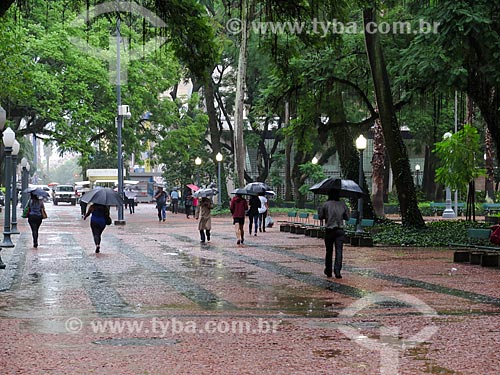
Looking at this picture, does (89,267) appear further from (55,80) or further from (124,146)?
(124,146)

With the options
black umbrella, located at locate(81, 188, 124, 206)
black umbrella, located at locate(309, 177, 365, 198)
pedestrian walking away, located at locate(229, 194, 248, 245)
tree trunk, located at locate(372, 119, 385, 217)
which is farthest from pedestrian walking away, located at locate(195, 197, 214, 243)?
tree trunk, located at locate(372, 119, 385, 217)

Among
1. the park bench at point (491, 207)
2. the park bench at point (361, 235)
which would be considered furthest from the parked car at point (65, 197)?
the park bench at point (361, 235)

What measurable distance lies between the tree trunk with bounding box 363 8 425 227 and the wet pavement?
26.4ft

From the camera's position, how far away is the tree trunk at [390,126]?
30594mm

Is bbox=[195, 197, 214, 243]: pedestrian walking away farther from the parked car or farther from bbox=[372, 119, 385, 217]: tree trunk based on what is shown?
the parked car

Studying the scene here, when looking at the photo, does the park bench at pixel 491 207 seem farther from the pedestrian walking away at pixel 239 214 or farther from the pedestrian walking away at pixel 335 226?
the pedestrian walking away at pixel 335 226

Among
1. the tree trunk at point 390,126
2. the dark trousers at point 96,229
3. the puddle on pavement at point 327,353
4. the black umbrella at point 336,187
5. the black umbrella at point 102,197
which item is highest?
the tree trunk at point 390,126

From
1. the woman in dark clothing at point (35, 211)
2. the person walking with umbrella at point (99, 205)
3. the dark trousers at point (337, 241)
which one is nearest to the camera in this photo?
the dark trousers at point (337, 241)

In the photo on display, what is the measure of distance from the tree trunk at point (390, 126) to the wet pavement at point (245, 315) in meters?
8.04

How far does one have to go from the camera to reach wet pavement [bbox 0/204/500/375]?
29.7 ft

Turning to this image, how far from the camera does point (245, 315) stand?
1238cm

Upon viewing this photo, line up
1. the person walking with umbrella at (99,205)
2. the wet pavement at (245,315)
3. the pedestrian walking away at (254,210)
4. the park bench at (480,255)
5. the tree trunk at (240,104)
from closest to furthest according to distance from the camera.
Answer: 1. the wet pavement at (245,315)
2. the park bench at (480,255)
3. the person walking with umbrella at (99,205)
4. the pedestrian walking away at (254,210)
5. the tree trunk at (240,104)

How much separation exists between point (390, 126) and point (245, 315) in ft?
63.8

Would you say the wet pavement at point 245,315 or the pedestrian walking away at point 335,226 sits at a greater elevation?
the pedestrian walking away at point 335,226
